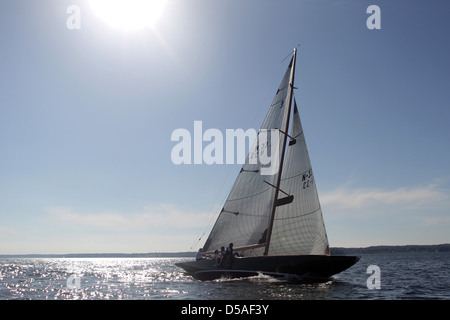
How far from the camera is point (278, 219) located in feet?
82.5

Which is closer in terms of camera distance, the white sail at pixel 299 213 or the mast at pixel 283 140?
the white sail at pixel 299 213

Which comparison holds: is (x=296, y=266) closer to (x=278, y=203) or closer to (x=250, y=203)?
(x=278, y=203)

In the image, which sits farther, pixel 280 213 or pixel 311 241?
pixel 280 213

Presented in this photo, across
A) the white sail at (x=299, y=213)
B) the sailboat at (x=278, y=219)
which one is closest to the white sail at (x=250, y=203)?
the sailboat at (x=278, y=219)

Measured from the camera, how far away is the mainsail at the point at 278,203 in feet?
76.8

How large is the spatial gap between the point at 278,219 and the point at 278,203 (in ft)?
3.68

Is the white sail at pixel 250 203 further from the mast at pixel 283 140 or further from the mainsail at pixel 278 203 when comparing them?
the mast at pixel 283 140
